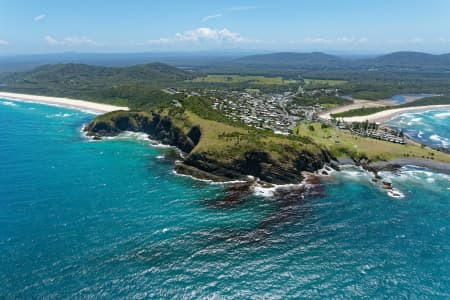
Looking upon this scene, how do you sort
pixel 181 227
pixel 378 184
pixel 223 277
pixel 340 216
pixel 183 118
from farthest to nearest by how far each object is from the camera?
1. pixel 183 118
2. pixel 378 184
3. pixel 340 216
4. pixel 181 227
5. pixel 223 277

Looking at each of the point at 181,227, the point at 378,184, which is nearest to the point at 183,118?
the point at 181,227

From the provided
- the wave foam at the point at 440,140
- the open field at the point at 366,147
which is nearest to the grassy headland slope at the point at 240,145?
the open field at the point at 366,147

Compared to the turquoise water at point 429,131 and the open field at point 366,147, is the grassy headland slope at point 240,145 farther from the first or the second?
the turquoise water at point 429,131

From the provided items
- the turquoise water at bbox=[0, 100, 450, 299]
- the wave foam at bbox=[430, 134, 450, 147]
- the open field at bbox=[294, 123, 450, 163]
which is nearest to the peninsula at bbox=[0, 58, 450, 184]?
the open field at bbox=[294, 123, 450, 163]

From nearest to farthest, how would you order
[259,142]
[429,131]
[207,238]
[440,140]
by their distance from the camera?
1. [207,238]
2. [259,142]
3. [440,140]
4. [429,131]

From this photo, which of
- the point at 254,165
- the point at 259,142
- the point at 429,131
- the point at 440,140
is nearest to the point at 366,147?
the point at 259,142

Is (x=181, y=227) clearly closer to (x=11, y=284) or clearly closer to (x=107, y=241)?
(x=107, y=241)

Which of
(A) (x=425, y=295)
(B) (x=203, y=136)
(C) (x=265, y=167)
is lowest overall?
(A) (x=425, y=295)

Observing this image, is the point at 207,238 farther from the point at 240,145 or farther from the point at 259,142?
the point at 259,142
